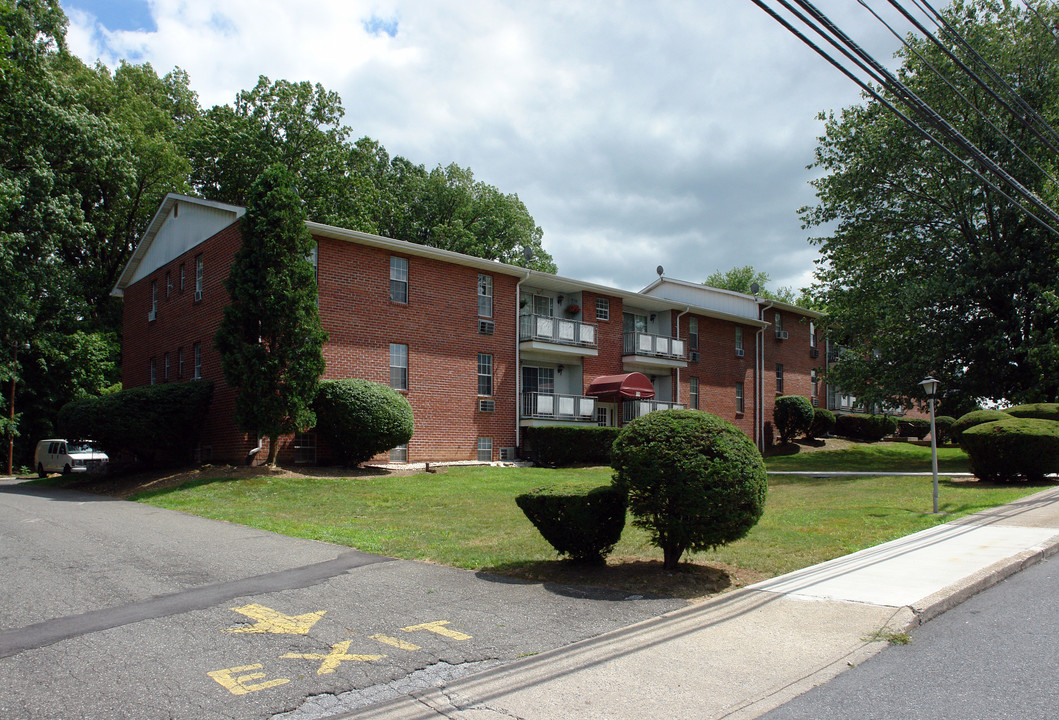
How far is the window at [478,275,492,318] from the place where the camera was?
26.3m

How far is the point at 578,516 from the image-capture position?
823 centimetres

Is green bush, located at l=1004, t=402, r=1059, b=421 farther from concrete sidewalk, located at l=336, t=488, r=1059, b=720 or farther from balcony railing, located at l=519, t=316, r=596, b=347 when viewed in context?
concrete sidewalk, located at l=336, t=488, r=1059, b=720

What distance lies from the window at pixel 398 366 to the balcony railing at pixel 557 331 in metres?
5.05

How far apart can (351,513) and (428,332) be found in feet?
36.4

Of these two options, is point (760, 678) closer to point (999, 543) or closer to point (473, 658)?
point (473, 658)

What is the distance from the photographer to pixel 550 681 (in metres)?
5.14

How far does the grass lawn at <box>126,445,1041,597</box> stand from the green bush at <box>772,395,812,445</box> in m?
14.2

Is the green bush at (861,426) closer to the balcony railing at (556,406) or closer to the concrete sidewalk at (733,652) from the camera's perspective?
the balcony railing at (556,406)

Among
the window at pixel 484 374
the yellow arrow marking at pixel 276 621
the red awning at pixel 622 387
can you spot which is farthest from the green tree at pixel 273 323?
the yellow arrow marking at pixel 276 621

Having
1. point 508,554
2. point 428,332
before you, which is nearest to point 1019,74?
point 428,332

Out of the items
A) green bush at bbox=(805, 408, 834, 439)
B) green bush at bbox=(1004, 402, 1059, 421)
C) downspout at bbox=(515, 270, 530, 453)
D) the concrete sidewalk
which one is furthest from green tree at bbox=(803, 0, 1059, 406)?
the concrete sidewalk

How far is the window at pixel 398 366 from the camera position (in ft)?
77.5

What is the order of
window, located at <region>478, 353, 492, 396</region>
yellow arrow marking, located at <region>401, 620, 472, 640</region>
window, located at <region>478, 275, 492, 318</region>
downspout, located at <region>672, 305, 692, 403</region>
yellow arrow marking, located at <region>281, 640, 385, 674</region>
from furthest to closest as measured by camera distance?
downspout, located at <region>672, 305, 692, 403</region>, window, located at <region>478, 275, 492, 318</region>, window, located at <region>478, 353, 492, 396</region>, yellow arrow marking, located at <region>401, 620, 472, 640</region>, yellow arrow marking, located at <region>281, 640, 385, 674</region>

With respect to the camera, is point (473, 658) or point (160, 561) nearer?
point (473, 658)
